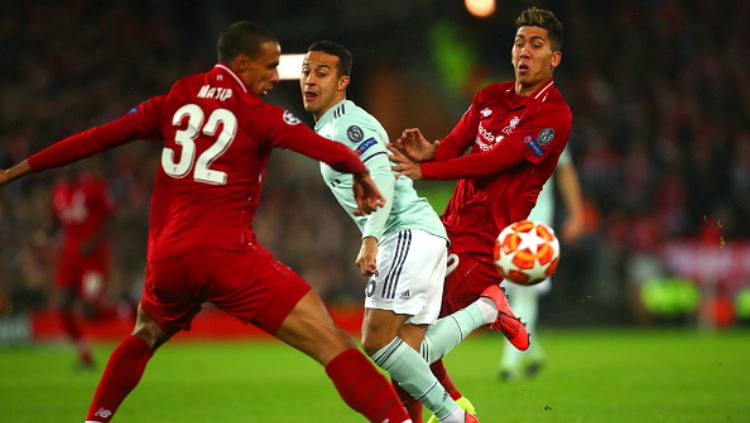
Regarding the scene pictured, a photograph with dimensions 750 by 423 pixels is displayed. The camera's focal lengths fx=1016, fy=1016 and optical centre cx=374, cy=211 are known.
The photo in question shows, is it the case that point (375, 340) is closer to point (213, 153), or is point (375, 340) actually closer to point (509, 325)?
point (509, 325)

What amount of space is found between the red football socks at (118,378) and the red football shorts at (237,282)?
0.52 metres

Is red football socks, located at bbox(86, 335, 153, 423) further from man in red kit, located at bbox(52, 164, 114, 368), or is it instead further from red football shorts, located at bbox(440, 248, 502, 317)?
man in red kit, located at bbox(52, 164, 114, 368)

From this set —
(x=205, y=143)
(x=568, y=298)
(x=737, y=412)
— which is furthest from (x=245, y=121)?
(x=568, y=298)

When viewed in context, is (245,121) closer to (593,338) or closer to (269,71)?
(269,71)

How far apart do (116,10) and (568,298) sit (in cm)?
1037

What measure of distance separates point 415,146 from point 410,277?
92 centimetres

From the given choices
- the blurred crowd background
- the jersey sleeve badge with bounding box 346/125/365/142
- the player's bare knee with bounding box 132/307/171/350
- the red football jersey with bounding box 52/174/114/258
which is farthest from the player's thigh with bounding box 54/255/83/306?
the jersey sleeve badge with bounding box 346/125/365/142

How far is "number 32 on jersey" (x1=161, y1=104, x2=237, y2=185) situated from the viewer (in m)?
4.74

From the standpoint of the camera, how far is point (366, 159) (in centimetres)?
545

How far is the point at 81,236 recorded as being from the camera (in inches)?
490

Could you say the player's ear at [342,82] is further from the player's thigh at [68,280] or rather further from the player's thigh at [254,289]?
the player's thigh at [68,280]

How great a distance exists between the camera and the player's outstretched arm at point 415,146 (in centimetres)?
596

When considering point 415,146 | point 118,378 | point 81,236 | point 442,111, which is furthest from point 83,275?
point 442,111

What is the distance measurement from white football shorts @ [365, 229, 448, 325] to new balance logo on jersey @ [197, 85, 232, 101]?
1.39 m
